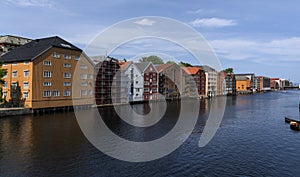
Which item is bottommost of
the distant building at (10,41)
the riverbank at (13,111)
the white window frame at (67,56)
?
the riverbank at (13,111)

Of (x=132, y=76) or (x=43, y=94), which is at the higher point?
(x=132, y=76)

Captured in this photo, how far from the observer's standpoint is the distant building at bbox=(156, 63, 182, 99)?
92537 millimetres

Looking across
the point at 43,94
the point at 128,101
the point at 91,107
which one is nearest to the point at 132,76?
the point at 128,101

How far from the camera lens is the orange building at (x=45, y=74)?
160ft

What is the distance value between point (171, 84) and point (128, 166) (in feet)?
262

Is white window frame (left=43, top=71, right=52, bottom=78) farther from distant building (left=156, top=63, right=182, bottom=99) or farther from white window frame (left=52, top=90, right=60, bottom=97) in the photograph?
distant building (left=156, top=63, right=182, bottom=99)

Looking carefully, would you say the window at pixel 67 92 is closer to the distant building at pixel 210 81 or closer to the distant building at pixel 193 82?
the distant building at pixel 193 82

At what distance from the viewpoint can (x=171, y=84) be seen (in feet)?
322

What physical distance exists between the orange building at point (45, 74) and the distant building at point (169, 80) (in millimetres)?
38674

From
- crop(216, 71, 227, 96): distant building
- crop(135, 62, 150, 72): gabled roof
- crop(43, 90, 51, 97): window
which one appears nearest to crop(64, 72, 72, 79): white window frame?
crop(43, 90, 51, 97): window

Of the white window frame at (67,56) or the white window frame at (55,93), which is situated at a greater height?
the white window frame at (67,56)

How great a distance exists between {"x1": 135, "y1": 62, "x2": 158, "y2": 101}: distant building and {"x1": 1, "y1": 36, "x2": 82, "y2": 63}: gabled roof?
29012 mm

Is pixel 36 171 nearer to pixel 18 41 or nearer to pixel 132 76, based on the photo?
pixel 132 76

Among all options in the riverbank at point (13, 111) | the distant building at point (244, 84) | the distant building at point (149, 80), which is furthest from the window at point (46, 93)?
the distant building at point (244, 84)
